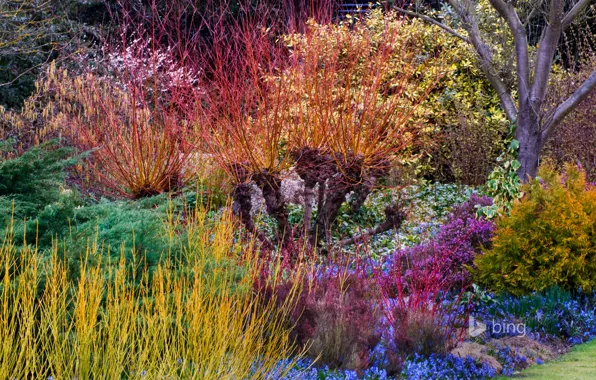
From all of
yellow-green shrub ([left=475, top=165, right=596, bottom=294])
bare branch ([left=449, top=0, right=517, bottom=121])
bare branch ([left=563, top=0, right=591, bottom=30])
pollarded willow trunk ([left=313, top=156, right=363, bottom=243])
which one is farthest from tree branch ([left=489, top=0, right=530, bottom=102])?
pollarded willow trunk ([left=313, top=156, right=363, bottom=243])

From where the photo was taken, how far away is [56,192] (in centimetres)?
509

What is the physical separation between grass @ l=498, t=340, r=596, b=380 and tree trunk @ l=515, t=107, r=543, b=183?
8.25 feet

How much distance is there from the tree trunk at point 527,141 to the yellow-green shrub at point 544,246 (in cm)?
134

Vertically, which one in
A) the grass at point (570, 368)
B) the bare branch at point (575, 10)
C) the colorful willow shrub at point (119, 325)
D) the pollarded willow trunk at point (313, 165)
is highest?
the bare branch at point (575, 10)

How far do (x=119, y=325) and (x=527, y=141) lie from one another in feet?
17.4

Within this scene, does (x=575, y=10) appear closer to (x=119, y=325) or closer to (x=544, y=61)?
(x=544, y=61)

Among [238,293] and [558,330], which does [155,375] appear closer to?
[238,293]

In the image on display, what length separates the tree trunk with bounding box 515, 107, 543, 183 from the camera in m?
7.11

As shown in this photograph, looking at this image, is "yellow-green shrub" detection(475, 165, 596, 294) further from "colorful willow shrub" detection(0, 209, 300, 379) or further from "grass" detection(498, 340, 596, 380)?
"colorful willow shrub" detection(0, 209, 300, 379)

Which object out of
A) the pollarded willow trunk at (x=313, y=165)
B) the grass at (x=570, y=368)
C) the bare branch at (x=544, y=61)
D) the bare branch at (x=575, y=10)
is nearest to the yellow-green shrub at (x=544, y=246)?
the grass at (x=570, y=368)

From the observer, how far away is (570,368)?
4.68 m

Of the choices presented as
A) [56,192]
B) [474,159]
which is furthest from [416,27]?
[56,192]

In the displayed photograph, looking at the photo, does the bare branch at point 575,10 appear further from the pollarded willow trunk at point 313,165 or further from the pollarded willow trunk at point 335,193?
the pollarded willow trunk at point 313,165

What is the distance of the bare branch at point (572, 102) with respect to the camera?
677cm
